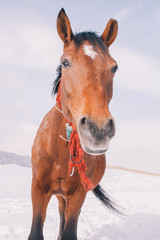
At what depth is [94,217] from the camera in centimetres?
562

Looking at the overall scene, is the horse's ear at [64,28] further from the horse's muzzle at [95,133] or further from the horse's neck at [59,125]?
the horse's muzzle at [95,133]

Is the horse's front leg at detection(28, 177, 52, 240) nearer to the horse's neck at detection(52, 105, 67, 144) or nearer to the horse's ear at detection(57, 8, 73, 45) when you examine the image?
the horse's neck at detection(52, 105, 67, 144)

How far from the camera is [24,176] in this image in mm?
10500

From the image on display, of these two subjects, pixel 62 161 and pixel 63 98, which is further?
pixel 62 161

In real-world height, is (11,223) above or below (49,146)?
below

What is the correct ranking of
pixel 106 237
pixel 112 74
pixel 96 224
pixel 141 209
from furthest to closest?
pixel 141 209 < pixel 96 224 < pixel 106 237 < pixel 112 74

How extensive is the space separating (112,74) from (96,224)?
151 inches

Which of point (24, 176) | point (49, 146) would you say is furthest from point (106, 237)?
point (24, 176)

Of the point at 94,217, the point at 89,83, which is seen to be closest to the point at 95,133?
the point at 89,83

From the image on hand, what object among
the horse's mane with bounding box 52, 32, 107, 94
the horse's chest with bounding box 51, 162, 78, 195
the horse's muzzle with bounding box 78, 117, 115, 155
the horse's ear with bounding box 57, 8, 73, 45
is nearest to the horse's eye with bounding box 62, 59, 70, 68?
the horse's mane with bounding box 52, 32, 107, 94

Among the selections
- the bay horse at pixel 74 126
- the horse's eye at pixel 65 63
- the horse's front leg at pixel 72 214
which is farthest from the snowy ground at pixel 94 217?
the horse's eye at pixel 65 63

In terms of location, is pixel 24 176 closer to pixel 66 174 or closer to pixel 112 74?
pixel 66 174

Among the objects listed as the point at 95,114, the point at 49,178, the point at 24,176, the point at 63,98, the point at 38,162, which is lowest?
the point at 24,176

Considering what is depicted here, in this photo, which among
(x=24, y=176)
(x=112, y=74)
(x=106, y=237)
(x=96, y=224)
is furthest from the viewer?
(x=24, y=176)
